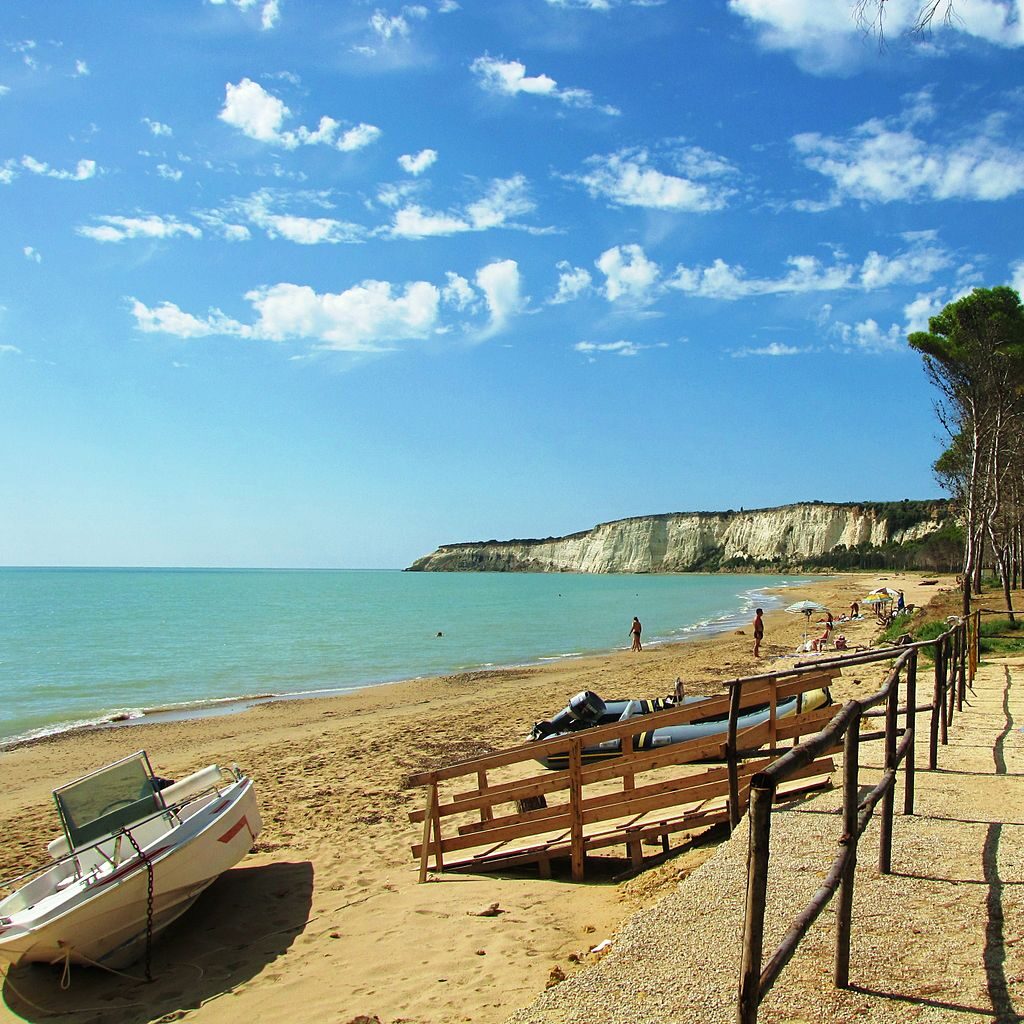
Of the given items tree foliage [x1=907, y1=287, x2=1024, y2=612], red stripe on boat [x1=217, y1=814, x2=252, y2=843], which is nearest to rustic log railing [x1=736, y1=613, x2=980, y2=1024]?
red stripe on boat [x1=217, y1=814, x2=252, y2=843]

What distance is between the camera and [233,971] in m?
6.37

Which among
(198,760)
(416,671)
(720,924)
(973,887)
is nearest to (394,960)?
(720,924)

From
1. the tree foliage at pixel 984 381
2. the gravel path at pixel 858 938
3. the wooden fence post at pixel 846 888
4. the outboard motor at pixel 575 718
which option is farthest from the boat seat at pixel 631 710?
the tree foliage at pixel 984 381

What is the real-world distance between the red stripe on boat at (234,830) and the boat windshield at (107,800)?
103 centimetres

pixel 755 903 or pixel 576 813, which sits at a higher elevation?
pixel 755 903

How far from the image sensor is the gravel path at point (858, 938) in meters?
3.29

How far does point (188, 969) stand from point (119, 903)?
82 centimetres

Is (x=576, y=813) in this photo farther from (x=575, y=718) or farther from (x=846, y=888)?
(x=575, y=718)

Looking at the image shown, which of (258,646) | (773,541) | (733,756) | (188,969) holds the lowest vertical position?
(258,646)

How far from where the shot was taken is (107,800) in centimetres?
805

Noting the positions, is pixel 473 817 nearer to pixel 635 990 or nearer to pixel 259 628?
pixel 635 990

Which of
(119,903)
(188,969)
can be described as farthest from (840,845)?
(119,903)

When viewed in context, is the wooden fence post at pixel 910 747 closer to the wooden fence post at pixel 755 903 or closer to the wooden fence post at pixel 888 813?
the wooden fence post at pixel 888 813

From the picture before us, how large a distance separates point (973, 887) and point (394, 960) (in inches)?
150
